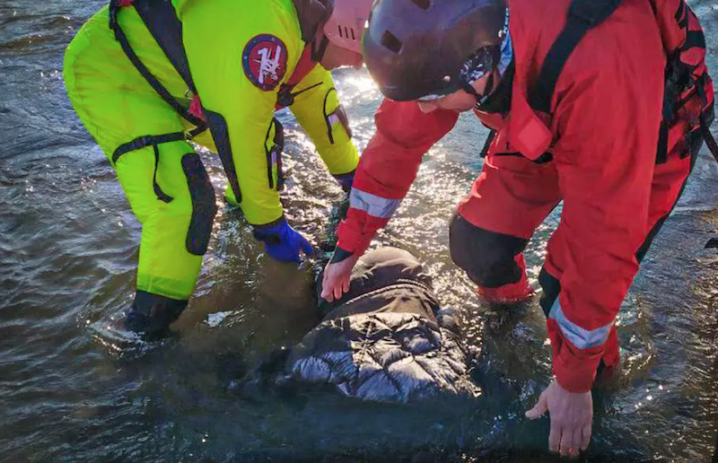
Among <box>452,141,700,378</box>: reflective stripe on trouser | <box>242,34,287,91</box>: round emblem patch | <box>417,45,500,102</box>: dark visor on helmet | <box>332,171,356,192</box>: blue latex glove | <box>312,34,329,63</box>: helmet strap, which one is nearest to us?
<box>417,45,500,102</box>: dark visor on helmet

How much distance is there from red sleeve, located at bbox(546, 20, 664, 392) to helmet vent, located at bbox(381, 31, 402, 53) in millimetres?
449

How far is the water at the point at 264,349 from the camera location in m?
2.33

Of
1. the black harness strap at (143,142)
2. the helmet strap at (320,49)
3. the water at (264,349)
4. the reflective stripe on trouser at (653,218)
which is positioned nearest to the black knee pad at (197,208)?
the black harness strap at (143,142)

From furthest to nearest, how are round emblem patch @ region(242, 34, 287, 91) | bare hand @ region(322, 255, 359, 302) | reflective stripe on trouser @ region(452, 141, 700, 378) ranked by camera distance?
bare hand @ region(322, 255, 359, 302), round emblem patch @ region(242, 34, 287, 91), reflective stripe on trouser @ region(452, 141, 700, 378)

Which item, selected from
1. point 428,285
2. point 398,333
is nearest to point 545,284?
point 398,333

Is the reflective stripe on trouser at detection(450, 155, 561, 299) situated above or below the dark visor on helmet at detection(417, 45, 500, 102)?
below

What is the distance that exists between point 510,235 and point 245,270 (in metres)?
1.49

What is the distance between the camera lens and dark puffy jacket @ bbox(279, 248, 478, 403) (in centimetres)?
237

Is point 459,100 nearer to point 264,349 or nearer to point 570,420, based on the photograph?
point 570,420

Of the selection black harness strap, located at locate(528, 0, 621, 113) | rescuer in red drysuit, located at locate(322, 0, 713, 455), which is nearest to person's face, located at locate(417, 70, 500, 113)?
rescuer in red drysuit, located at locate(322, 0, 713, 455)

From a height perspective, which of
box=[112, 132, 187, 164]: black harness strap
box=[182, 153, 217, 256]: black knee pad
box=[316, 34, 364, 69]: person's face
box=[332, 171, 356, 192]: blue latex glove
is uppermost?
box=[316, 34, 364, 69]: person's face

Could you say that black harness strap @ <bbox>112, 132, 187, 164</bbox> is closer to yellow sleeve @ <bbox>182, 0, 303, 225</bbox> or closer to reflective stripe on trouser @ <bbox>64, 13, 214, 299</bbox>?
reflective stripe on trouser @ <bbox>64, 13, 214, 299</bbox>

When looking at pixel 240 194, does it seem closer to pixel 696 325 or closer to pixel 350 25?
pixel 350 25

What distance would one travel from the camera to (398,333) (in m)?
2.52
